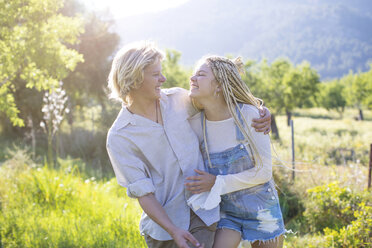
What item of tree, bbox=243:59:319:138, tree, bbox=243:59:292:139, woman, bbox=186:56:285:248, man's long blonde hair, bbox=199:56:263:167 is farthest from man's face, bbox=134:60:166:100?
tree, bbox=243:59:319:138

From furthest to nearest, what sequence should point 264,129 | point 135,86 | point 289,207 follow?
point 289,207, point 264,129, point 135,86

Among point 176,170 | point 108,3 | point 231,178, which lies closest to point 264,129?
point 231,178

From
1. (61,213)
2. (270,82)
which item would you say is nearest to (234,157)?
(61,213)

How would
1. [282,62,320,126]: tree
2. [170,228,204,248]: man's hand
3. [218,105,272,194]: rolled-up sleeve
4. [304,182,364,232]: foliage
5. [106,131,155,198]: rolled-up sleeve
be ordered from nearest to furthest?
[170,228,204,248]: man's hand, [106,131,155,198]: rolled-up sleeve, [218,105,272,194]: rolled-up sleeve, [304,182,364,232]: foliage, [282,62,320,126]: tree

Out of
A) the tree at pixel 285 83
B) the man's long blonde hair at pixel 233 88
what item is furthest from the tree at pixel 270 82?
the man's long blonde hair at pixel 233 88

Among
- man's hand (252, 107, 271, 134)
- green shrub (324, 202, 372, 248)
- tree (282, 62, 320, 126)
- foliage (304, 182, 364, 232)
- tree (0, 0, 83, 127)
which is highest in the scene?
tree (0, 0, 83, 127)

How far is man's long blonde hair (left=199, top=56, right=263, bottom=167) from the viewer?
232 cm

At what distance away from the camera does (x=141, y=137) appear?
7.23 feet

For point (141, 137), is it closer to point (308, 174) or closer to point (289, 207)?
point (289, 207)

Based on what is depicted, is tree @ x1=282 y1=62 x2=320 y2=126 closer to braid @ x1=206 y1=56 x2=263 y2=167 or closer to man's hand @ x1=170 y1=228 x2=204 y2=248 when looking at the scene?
braid @ x1=206 y1=56 x2=263 y2=167

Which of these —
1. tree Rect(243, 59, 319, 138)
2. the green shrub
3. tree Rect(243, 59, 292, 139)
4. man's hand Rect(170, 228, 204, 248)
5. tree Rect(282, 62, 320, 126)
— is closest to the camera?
man's hand Rect(170, 228, 204, 248)

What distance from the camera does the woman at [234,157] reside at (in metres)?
2.31

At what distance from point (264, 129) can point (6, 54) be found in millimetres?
4595

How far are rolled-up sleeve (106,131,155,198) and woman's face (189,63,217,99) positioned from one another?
1.86ft
